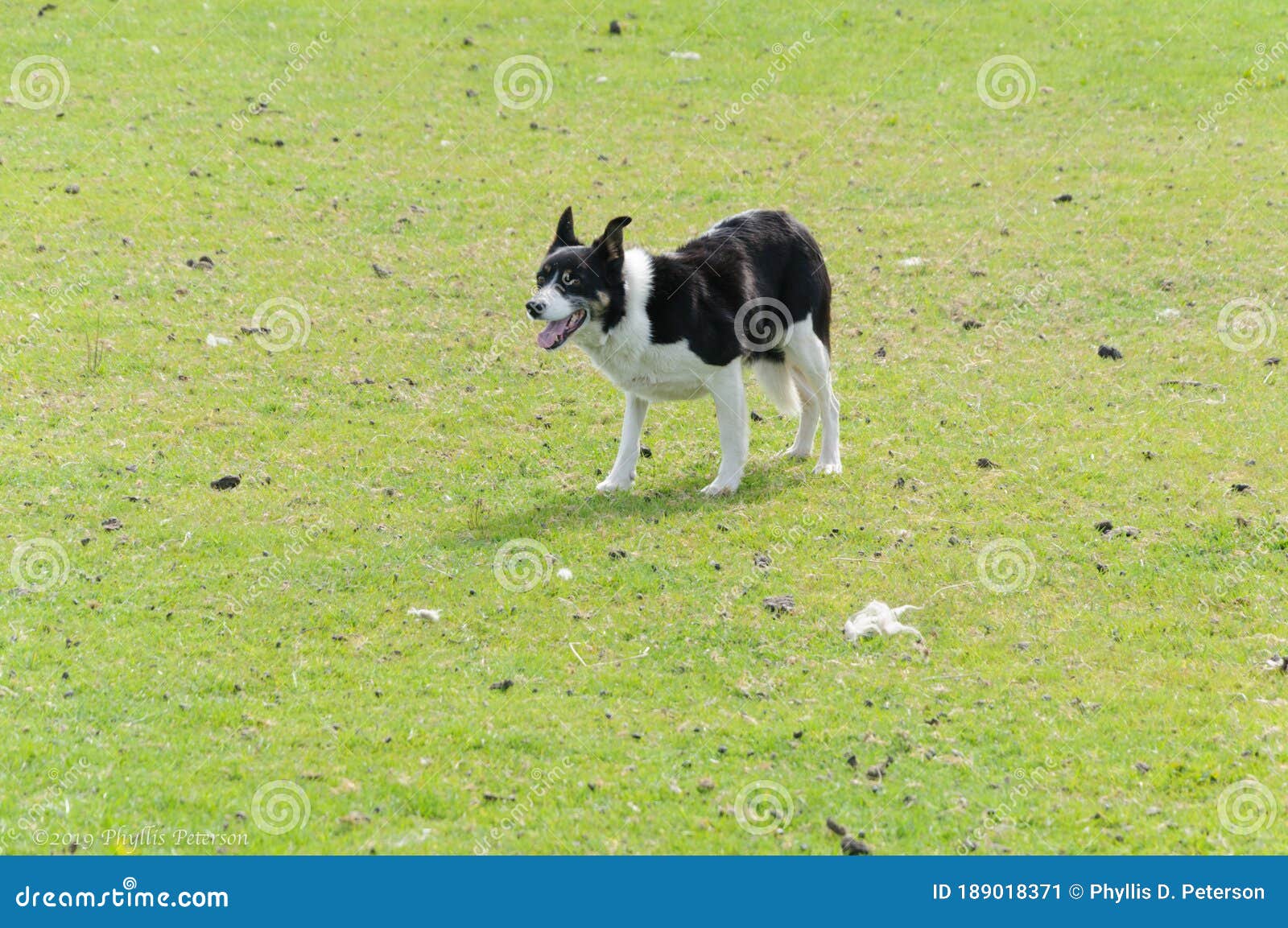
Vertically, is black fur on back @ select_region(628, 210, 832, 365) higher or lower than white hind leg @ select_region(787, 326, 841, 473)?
higher

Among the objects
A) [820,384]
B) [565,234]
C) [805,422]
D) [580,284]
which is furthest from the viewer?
[805,422]

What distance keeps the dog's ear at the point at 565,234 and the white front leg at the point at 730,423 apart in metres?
1.49

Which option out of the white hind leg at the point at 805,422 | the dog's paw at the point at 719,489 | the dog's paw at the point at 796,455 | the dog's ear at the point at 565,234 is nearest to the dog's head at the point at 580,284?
the dog's ear at the point at 565,234

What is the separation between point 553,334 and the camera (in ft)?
32.7

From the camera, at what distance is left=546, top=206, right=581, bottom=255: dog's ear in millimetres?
10383

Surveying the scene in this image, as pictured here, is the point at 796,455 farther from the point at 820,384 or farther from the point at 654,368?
the point at 654,368

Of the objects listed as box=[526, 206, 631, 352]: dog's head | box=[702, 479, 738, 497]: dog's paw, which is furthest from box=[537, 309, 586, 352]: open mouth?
box=[702, 479, 738, 497]: dog's paw

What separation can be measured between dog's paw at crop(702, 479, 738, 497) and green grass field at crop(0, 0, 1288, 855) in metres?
0.12

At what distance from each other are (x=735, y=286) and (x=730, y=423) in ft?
3.42

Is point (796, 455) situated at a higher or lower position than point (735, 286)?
lower

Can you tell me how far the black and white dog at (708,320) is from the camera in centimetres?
999

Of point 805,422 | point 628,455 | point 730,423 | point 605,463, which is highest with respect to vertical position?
point 730,423

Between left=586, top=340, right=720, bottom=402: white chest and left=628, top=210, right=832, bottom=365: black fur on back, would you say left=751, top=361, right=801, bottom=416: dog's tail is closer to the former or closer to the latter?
left=628, top=210, right=832, bottom=365: black fur on back

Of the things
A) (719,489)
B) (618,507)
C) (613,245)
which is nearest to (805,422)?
(719,489)
